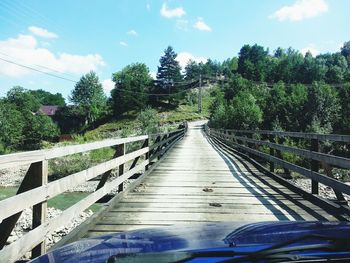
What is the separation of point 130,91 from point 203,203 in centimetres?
11813

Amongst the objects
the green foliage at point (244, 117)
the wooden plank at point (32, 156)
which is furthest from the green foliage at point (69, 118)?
the wooden plank at point (32, 156)

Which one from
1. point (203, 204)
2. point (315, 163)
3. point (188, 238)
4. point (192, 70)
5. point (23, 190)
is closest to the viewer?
point (188, 238)

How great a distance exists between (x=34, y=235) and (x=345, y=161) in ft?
12.4

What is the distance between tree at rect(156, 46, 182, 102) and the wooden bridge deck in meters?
115

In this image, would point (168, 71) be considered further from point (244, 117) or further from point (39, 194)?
point (39, 194)

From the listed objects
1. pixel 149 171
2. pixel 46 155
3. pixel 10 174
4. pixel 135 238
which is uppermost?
pixel 46 155

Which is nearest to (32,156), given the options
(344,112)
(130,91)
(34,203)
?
(34,203)

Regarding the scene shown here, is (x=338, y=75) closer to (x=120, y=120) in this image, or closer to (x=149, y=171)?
(x=120, y=120)

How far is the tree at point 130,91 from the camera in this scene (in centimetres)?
12206

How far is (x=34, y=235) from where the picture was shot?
3666 millimetres

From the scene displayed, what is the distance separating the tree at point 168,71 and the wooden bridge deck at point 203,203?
115m

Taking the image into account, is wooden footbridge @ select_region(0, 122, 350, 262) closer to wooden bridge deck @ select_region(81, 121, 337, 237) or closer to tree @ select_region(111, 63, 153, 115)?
wooden bridge deck @ select_region(81, 121, 337, 237)

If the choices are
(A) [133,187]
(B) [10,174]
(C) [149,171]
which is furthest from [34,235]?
(B) [10,174]

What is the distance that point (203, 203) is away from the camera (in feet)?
23.8
